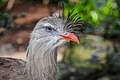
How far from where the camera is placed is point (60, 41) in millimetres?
2721

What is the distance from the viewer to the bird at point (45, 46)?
2727 millimetres

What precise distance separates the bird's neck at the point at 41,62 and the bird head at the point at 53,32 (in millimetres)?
50

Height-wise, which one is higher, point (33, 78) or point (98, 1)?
point (98, 1)

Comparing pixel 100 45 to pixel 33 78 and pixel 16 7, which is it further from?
pixel 16 7

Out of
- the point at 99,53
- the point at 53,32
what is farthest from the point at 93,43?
the point at 53,32

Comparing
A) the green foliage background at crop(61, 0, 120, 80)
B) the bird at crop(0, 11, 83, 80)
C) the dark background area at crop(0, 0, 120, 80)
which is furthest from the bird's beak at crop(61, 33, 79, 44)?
the green foliage background at crop(61, 0, 120, 80)

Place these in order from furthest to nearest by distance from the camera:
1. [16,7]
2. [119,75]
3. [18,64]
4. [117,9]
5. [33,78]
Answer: [16,7]
[119,75]
[117,9]
[18,64]
[33,78]

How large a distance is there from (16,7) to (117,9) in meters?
4.00

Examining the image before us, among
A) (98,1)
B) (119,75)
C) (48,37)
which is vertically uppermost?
(98,1)

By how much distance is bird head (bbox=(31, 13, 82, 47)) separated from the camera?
271 centimetres

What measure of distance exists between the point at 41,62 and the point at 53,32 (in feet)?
0.89

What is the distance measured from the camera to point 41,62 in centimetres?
287

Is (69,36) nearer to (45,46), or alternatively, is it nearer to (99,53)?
(45,46)

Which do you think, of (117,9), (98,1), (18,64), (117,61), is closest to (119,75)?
(117,61)
